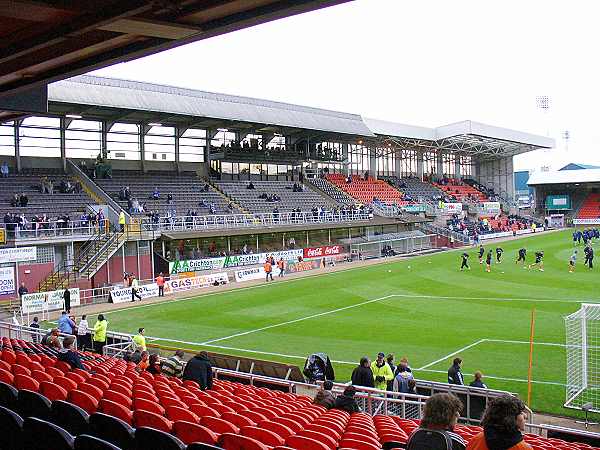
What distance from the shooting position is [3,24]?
751 centimetres

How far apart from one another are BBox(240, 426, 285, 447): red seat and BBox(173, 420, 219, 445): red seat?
20.2 inches

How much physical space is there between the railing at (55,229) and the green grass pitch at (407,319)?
6.67 metres

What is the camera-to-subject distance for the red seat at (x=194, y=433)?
214 inches

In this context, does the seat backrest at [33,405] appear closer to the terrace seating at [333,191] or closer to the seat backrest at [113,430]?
the seat backrest at [113,430]

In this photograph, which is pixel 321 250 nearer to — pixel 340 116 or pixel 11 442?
pixel 340 116

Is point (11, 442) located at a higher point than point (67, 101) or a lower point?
lower

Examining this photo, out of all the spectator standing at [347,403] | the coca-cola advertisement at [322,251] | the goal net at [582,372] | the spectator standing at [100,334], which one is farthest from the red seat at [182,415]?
the coca-cola advertisement at [322,251]

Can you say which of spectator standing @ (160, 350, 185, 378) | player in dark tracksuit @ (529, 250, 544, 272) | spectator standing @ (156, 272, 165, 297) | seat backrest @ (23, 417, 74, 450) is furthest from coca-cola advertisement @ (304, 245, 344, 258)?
seat backrest @ (23, 417, 74, 450)

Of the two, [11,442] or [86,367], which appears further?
[86,367]

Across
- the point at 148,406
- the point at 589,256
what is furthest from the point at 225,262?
the point at 148,406

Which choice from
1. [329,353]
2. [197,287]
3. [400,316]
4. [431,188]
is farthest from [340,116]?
[329,353]

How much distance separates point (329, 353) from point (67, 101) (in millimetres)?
24670

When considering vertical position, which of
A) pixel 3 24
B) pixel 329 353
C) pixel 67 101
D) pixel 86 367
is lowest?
pixel 329 353

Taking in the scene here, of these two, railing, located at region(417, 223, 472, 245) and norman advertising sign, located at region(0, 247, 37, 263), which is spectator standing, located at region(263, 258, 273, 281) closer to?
norman advertising sign, located at region(0, 247, 37, 263)
